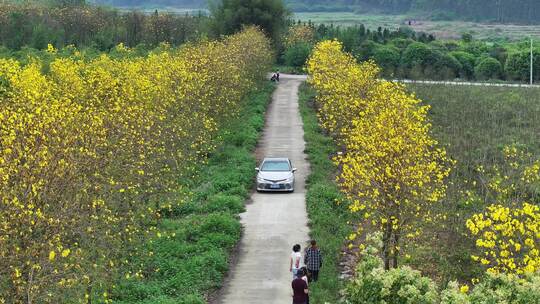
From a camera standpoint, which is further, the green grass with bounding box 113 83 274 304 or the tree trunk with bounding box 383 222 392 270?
the green grass with bounding box 113 83 274 304

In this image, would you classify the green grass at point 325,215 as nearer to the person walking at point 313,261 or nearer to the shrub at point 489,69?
the person walking at point 313,261

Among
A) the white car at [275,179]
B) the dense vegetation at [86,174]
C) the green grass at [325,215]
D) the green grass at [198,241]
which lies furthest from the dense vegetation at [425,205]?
the dense vegetation at [86,174]

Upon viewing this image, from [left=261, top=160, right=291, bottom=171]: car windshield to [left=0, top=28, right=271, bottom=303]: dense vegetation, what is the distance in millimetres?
2971

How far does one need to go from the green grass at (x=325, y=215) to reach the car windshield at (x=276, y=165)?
53.4 inches

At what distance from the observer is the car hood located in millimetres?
30148

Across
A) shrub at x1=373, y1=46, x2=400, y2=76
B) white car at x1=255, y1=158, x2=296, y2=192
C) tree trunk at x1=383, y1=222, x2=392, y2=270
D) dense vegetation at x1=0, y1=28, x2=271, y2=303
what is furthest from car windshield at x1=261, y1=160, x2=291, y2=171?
shrub at x1=373, y1=46, x2=400, y2=76

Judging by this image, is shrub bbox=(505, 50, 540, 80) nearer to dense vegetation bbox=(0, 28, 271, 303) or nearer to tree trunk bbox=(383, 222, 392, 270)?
dense vegetation bbox=(0, 28, 271, 303)

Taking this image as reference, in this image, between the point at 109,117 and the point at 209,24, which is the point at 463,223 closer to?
the point at 109,117

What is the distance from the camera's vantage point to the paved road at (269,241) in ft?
62.6

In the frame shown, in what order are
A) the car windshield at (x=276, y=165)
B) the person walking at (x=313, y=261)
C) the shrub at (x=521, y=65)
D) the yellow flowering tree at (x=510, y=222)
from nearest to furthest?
the yellow flowering tree at (x=510, y=222), the person walking at (x=313, y=261), the car windshield at (x=276, y=165), the shrub at (x=521, y=65)

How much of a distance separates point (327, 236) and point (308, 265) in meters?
4.62

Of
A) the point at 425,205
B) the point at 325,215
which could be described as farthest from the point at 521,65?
the point at 425,205

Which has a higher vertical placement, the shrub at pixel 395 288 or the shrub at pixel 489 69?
the shrub at pixel 395 288

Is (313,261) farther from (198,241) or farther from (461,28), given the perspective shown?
(461,28)
